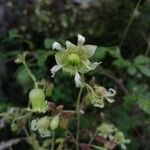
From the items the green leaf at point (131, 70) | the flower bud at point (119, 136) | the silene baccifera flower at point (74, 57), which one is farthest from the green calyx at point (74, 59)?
the green leaf at point (131, 70)

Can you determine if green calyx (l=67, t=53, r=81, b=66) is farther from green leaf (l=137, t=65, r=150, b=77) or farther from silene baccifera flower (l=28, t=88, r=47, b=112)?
green leaf (l=137, t=65, r=150, b=77)

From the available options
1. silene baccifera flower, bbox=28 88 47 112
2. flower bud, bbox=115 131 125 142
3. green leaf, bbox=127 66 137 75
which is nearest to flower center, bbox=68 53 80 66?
silene baccifera flower, bbox=28 88 47 112

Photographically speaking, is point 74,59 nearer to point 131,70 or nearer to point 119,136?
point 119,136

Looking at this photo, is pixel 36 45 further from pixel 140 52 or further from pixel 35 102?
pixel 35 102

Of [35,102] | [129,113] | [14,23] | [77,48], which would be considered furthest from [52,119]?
[14,23]

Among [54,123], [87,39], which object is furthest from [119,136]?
[87,39]

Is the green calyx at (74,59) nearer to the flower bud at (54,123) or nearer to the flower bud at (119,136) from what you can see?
the flower bud at (54,123)
